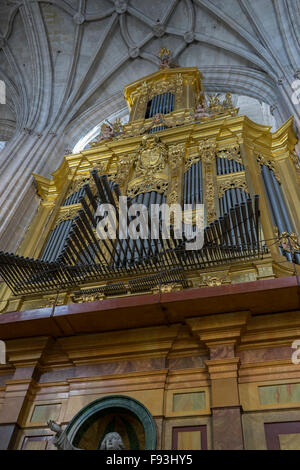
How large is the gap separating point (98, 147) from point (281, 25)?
25.6 feet

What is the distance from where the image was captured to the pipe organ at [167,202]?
20.4 ft

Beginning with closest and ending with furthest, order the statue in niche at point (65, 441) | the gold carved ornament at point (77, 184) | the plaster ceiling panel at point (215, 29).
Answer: the statue in niche at point (65, 441) < the gold carved ornament at point (77, 184) < the plaster ceiling panel at point (215, 29)

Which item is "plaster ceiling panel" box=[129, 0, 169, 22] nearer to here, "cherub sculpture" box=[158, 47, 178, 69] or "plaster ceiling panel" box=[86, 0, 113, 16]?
"plaster ceiling panel" box=[86, 0, 113, 16]

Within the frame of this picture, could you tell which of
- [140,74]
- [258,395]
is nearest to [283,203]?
[258,395]

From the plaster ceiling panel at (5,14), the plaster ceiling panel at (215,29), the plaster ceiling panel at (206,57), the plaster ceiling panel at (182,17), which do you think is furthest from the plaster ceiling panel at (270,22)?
the plaster ceiling panel at (5,14)

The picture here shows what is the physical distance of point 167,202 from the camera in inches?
329

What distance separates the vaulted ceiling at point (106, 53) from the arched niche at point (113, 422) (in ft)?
28.8

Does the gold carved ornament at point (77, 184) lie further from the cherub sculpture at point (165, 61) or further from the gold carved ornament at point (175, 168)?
the cherub sculpture at point (165, 61)

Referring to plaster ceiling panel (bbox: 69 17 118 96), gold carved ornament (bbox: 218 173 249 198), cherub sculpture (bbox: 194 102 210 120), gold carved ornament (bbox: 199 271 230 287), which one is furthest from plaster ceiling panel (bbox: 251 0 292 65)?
gold carved ornament (bbox: 199 271 230 287)

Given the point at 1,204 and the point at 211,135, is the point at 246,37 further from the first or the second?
the point at 1,204

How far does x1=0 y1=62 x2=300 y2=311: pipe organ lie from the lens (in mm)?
6230

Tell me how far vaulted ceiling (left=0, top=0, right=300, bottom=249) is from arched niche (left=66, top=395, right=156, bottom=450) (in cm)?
879

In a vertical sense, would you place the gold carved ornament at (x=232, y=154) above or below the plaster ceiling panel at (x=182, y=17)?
below

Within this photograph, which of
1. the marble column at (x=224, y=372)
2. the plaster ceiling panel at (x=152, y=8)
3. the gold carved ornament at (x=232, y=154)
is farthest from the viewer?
the plaster ceiling panel at (x=152, y=8)
